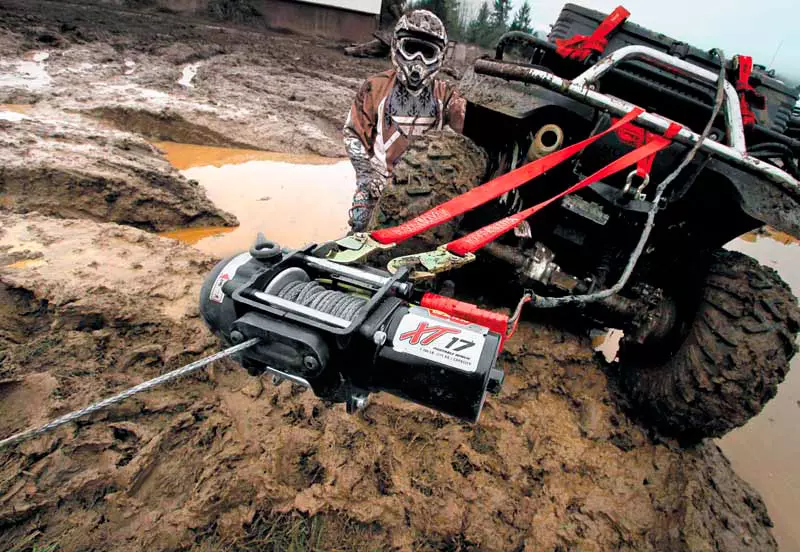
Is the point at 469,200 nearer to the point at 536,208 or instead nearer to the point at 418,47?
the point at 536,208

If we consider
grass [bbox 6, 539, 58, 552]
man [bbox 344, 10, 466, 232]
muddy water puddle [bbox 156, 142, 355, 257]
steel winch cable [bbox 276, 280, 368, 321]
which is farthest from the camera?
muddy water puddle [bbox 156, 142, 355, 257]

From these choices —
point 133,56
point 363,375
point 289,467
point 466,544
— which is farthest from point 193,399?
point 133,56

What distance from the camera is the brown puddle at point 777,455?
2.26m

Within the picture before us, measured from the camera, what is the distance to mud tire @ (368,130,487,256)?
2586 millimetres

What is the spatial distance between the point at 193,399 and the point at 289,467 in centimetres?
62

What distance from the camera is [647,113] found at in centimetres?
206

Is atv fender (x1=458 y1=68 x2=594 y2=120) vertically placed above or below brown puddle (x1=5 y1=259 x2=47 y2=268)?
above

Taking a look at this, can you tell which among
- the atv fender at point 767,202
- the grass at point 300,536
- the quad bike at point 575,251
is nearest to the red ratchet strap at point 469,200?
the quad bike at point 575,251

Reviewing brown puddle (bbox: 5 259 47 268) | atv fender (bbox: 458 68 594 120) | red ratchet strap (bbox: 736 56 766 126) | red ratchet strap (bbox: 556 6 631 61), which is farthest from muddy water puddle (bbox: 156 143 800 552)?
red ratchet strap (bbox: 556 6 631 61)

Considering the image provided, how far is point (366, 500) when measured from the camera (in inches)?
71.1

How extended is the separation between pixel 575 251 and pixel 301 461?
200 cm

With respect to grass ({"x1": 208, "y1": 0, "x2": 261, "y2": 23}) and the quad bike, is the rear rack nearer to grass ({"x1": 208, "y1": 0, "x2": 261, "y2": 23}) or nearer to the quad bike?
the quad bike

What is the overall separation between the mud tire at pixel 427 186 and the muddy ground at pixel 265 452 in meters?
0.86

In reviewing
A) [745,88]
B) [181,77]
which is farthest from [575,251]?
[181,77]
